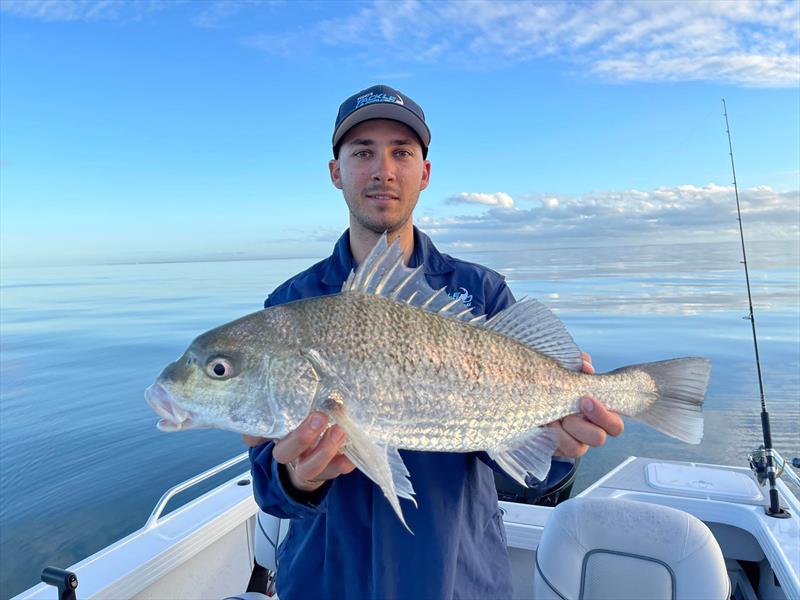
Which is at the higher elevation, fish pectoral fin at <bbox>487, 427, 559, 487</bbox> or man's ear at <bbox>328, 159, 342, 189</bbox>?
man's ear at <bbox>328, 159, 342, 189</bbox>

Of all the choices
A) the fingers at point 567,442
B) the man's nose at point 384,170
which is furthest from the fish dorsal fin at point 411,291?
the man's nose at point 384,170

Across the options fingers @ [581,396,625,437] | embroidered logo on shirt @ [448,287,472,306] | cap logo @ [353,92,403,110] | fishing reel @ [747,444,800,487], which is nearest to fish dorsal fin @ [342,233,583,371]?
fingers @ [581,396,625,437]

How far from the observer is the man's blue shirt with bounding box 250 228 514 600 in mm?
2107

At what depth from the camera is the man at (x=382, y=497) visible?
6.81ft

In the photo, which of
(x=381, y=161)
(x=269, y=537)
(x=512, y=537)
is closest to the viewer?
(x=381, y=161)

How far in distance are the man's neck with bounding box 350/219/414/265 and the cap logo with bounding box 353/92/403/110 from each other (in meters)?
0.69

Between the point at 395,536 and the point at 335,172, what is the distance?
7.08 feet

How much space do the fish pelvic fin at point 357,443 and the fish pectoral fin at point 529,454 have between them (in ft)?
1.47

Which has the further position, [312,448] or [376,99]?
[376,99]

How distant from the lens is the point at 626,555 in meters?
2.77

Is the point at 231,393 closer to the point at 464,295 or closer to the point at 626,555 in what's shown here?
the point at 464,295

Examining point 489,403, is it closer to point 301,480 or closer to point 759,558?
point 301,480

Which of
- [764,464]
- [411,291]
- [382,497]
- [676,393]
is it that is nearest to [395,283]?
[411,291]

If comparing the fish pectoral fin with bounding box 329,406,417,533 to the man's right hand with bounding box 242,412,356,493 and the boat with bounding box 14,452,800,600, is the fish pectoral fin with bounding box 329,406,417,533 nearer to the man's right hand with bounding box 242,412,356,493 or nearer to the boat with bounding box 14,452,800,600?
the man's right hand with bounding box 242,412,356,493
